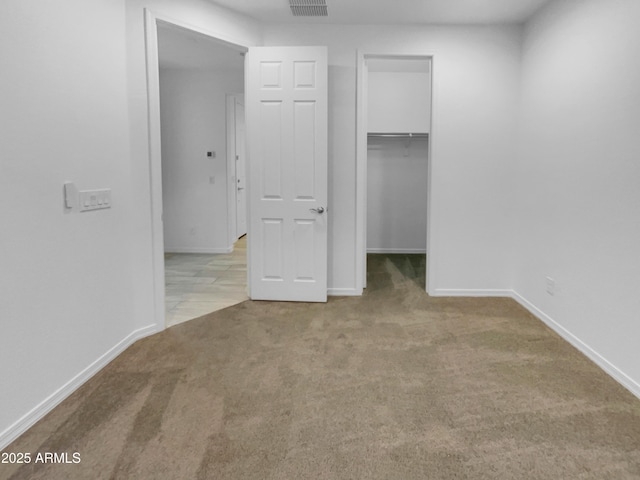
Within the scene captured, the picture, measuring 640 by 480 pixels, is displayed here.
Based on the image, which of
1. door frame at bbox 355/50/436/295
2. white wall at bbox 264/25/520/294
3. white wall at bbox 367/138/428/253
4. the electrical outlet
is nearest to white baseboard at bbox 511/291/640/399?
the electrical outlet

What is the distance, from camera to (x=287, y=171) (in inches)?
165

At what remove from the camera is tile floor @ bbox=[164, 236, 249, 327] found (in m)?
4.14

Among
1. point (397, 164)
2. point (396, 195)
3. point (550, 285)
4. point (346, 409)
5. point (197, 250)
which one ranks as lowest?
point (346, 409)

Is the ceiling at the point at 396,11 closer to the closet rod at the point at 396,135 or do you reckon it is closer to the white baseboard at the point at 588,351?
the closet rod at the point at 396,135

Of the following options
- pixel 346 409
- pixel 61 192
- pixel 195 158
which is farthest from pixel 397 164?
pixel 61 192

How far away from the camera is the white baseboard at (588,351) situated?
8.48 ft

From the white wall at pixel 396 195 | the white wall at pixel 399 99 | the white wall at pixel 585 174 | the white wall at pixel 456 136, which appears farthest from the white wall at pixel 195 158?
the white wall at pixel 585 174

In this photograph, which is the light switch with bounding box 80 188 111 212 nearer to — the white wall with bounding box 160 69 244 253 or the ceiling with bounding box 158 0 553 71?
the ceiling with bounding box 158 0 553 71

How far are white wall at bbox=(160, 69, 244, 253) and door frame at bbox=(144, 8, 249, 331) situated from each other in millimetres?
3214

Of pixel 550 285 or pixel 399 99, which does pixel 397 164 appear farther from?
pixel 550 285

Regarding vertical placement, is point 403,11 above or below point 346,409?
above

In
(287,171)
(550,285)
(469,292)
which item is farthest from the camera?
(469,292)

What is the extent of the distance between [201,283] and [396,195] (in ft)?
10.4

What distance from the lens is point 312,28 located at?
169 inches
